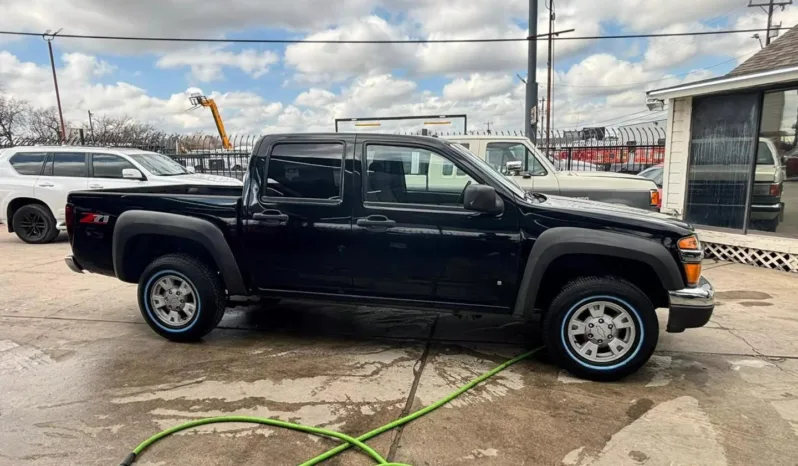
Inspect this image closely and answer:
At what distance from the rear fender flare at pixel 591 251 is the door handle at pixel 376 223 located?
1.10 metres

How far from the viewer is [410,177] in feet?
13.8

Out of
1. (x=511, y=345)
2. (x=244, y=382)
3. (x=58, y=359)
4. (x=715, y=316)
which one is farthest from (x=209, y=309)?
(x=715, y=316)

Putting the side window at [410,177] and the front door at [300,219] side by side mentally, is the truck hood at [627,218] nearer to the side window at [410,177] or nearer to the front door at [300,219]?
the side window at [410,177]

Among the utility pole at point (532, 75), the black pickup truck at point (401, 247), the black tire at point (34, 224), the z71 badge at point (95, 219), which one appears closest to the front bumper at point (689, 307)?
the black pickup truck at point (401, 247)

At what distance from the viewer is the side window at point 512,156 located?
7777mm

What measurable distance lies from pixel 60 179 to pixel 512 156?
8245 mm

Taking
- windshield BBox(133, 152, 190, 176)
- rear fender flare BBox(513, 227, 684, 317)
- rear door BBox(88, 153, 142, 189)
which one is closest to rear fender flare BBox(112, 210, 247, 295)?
rear fender flare BBox(513, 227, 684, 317)

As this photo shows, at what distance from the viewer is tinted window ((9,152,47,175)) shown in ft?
31.5

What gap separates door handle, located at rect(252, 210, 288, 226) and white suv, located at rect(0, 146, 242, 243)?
558cm

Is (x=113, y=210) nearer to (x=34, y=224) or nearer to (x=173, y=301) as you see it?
(x=173, y=301)

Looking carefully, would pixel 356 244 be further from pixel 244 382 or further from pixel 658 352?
pixel 658 352

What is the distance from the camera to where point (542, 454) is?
9.52 ft

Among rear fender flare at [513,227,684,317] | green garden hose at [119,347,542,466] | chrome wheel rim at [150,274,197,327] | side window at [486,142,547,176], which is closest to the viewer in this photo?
green garden hose at [119,347,542,466]

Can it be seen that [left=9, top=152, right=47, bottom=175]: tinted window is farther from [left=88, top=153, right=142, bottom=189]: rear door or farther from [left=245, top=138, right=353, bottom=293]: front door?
[left=245, top=138, right=353, bottom=293]: front door
